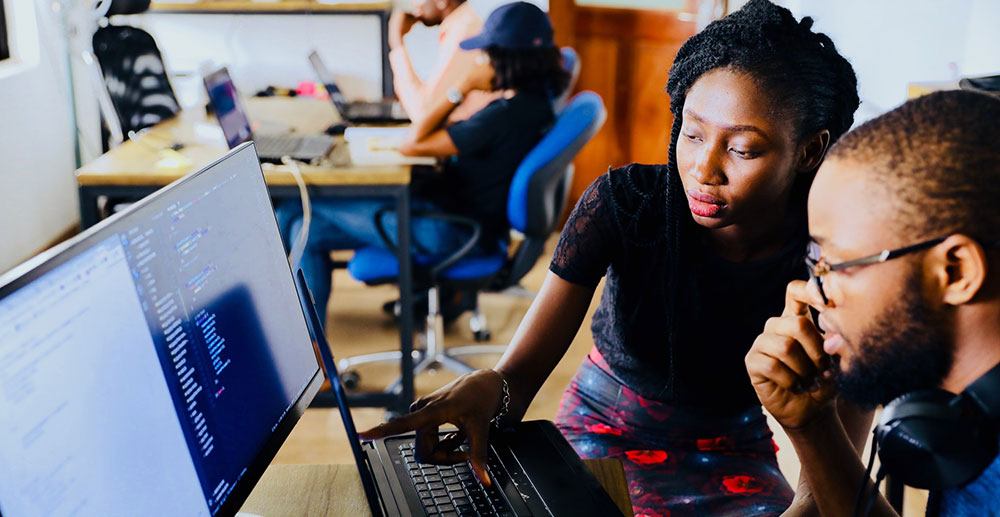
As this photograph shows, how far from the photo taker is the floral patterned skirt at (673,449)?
1.20 metres

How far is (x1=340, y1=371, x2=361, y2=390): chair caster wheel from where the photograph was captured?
268 cm

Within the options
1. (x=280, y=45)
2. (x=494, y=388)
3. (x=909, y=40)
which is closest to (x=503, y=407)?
(x=494, y=388)

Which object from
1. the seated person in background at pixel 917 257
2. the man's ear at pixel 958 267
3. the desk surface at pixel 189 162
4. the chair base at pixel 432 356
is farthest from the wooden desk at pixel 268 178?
the man's ear at pixel 958 267

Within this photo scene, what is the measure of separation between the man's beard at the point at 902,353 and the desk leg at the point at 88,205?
6.42ft

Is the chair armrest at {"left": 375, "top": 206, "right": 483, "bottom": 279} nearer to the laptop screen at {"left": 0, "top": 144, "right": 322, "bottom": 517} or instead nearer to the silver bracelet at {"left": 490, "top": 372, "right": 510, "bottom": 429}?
the silver bracelet at {"left": 490, "top": 372, "right": 510, "bottom": 429}

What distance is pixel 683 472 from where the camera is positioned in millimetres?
1265

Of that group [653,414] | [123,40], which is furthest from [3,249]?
[653,414]

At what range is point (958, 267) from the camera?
0.73 metres

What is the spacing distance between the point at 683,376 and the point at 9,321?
975mm

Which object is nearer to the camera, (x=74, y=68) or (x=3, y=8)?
(x=3, y=8)

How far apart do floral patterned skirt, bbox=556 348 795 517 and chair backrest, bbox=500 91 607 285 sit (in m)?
1.04

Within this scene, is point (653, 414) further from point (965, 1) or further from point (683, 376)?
point (965, 1)

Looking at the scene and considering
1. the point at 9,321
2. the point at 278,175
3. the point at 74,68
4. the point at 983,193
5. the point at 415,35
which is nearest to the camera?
the point at 9,321

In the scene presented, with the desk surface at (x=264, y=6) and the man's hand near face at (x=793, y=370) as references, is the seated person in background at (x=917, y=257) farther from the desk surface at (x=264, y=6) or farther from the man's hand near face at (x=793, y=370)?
the desk surface at (x=264, y=6)
